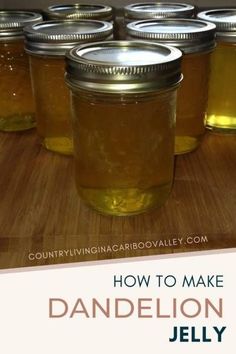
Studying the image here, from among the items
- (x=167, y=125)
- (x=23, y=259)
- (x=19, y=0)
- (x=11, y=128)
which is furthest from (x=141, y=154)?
(x=19, y=0)

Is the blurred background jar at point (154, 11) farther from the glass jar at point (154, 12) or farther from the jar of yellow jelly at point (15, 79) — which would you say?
the jar of yellow jelly at point (15, 79)

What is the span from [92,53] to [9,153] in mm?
225

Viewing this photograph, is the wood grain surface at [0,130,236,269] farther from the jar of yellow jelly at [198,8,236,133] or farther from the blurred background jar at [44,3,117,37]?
the blurred background jar at [44,3,117,37]

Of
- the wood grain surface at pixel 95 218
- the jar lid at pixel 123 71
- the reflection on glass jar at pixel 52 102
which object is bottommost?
the wood grain surface at pixel 95 218

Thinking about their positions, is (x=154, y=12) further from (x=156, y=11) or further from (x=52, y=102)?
(x=52, y=102)

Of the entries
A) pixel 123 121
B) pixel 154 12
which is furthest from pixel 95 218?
pixel 154 12

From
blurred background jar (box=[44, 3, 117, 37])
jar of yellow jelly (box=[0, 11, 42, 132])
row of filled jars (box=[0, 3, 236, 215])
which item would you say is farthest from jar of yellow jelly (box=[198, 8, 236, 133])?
jar of yellow jelly (box=[0, 11, 42, 132])

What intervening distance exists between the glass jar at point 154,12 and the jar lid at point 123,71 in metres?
0.24

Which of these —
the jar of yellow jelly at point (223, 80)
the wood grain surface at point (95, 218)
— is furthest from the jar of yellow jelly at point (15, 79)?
the jar of yellow jelly at point (223, 80)

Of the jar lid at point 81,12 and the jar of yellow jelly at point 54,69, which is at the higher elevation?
the jar lid at point 81,12

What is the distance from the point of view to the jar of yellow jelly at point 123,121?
0.52 m

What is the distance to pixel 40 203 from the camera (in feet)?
2.01

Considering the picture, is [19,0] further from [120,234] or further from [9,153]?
[120,234]

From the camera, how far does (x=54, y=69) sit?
68cm
